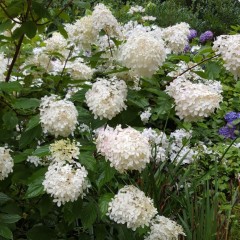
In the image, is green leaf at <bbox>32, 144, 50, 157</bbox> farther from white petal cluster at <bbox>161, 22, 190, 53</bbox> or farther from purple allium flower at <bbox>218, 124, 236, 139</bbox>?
purple allium flower at <bbox>218, 124, 236, 139</bbox>

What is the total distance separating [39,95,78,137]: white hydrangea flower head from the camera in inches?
63.2

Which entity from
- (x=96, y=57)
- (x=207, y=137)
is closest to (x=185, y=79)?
(x=96, y=57)

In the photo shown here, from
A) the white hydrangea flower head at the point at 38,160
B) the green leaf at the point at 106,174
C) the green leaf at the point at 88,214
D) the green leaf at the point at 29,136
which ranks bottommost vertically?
the green leaf at the point at 88,214

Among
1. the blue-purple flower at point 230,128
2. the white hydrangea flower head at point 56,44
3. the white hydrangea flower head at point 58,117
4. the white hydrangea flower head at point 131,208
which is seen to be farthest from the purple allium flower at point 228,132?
the white hydrangea flower head at point 58,117

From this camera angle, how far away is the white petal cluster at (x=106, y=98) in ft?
5.46

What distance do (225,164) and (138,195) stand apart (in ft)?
6.81

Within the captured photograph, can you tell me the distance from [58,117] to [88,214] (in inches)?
16.7

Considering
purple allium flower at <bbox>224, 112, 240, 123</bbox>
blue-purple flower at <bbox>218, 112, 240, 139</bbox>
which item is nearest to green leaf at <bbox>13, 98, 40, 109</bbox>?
blue-purple flower at <bbox>218, 112, 240, 139</bbox>

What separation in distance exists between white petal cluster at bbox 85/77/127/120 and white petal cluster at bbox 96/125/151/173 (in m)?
0.10

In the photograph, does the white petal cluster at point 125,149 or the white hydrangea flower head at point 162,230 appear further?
the white hydrangea flower head at point 162,230

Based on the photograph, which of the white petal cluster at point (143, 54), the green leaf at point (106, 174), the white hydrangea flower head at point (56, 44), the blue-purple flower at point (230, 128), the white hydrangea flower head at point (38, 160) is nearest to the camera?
the green leaf at point (106, 174)

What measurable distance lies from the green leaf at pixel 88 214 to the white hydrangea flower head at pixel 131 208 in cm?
14

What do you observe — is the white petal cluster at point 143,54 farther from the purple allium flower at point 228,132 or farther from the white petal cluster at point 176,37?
the purple allium flower at point 228,132

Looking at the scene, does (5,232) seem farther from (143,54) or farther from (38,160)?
(143,54)
